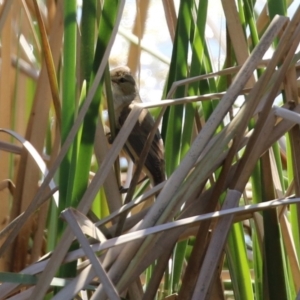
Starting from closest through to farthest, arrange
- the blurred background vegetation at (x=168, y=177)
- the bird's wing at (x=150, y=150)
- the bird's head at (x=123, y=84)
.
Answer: the blurred background vegetation at (x=168, y=177)
the bird's wing at (x=150, y=150)
the bird's head at (x=123, y=84)

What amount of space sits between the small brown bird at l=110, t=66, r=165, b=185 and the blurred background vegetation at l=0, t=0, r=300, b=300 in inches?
18.2

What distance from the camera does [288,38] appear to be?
3.59 feet

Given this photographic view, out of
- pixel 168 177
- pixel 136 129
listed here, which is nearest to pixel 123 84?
pixel 136 129

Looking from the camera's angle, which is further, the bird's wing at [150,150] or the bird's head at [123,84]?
the bird's head at [123,84]

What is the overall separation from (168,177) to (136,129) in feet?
3.26

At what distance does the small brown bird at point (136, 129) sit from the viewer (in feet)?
6.45

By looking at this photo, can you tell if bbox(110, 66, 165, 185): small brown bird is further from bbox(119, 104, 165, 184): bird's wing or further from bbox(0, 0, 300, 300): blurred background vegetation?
bbox(0, 0, 300, 300): blurred background vegetation

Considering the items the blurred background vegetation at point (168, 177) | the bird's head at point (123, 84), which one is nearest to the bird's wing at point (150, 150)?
the bird's head at point (123, 84)

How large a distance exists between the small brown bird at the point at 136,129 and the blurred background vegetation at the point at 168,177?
0.46 m

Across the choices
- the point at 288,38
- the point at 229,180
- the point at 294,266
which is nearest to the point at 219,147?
the point at 229,180

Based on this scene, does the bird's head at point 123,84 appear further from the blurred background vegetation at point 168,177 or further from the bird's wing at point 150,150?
the blurred background vegetation at point 168,177

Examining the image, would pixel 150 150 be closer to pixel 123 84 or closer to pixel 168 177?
pixel 123 84

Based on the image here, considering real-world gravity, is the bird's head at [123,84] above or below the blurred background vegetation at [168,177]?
above

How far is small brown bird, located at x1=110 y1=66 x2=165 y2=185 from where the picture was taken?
6.45 ft
